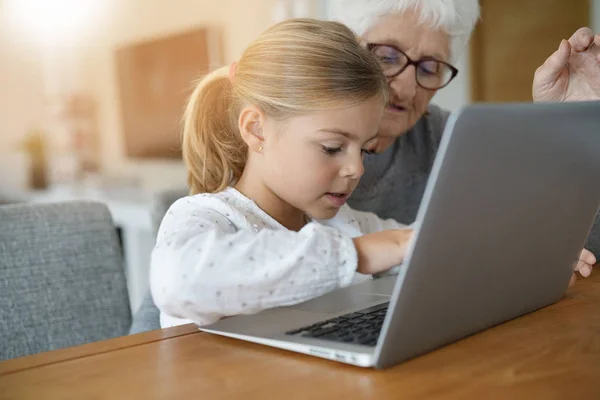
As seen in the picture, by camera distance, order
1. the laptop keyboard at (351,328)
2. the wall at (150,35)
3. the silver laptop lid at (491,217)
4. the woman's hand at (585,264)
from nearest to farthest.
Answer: the silver laptop lid at (491,217), the laptop keyboard at (351,328), the woman's hand at (585,264), the wall at (150,35)

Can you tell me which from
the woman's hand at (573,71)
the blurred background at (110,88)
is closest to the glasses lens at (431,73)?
the woman's hand at (573,71)

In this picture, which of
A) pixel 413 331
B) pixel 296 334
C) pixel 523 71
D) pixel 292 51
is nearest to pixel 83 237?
pixel 292 51

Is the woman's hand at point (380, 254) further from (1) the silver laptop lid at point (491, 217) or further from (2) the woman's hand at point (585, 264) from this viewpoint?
(2) the woman's hand at point (585, 264)

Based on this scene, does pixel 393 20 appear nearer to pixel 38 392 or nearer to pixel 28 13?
pixel 38 392

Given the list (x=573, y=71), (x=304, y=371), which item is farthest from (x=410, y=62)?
(x=304, y=371)

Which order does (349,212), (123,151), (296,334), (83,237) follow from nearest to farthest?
1. (296,334)
2. (83,237)
3. (349,212)
4. (123,151)

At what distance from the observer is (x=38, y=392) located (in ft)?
2.23

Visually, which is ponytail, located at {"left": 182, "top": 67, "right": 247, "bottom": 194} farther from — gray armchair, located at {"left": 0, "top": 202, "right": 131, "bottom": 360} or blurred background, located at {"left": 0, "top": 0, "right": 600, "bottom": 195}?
blurred background, located at {"left": 0, "top": 0, "right": 600, "bottom": 195}

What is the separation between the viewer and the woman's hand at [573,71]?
132 centimetres

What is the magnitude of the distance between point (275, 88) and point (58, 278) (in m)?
0.48

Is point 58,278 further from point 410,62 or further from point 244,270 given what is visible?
point 410,62

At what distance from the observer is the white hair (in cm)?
148

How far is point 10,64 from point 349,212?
3.41 m

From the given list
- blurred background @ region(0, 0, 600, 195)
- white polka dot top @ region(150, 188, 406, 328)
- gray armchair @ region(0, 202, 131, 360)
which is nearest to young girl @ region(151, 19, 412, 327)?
white polka dot top @ region(150, 188, 406, 328)
